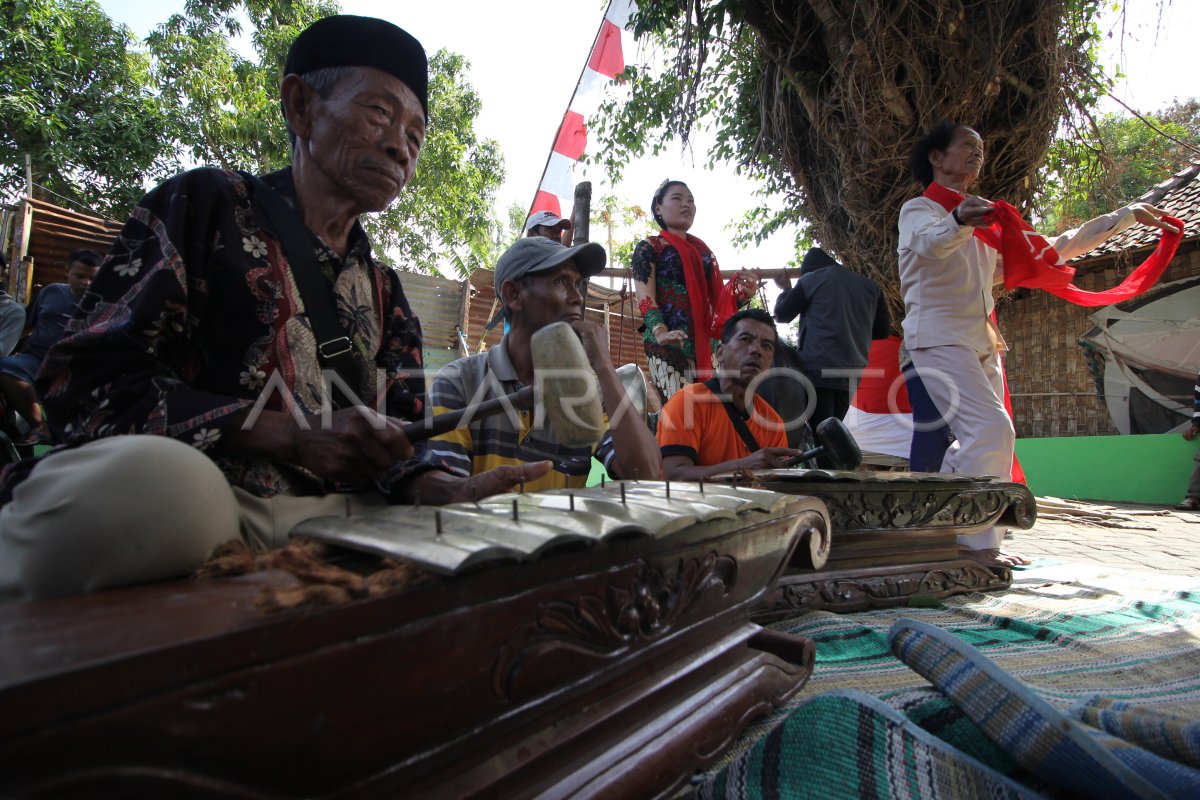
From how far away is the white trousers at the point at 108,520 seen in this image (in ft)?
2.61

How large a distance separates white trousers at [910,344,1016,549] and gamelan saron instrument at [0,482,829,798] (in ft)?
7.86

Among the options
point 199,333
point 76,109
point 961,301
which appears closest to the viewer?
point 199,333

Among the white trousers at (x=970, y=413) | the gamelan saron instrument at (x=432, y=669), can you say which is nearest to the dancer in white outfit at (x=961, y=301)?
the white trousers at (x=970, y=413)

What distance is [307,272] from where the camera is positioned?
1.51m

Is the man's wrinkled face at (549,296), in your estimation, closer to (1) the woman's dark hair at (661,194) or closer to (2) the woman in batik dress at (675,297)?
(2) the woman in batik dress at (675,297)

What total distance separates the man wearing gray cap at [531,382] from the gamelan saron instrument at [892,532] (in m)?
0.43

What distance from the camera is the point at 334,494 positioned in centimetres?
148

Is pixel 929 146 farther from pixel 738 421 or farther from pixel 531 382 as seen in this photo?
pixel 531 382

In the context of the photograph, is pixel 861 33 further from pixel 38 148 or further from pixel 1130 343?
pixel 38 148

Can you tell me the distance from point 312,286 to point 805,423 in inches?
121

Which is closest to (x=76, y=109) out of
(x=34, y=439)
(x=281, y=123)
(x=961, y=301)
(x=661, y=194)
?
(x=281, y=123)

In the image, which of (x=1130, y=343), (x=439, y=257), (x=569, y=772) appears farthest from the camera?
(x=439, y=257)

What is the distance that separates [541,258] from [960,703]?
192 centimetres

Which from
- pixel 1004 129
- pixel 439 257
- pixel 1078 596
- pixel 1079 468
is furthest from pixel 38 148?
pixel 1079 468
